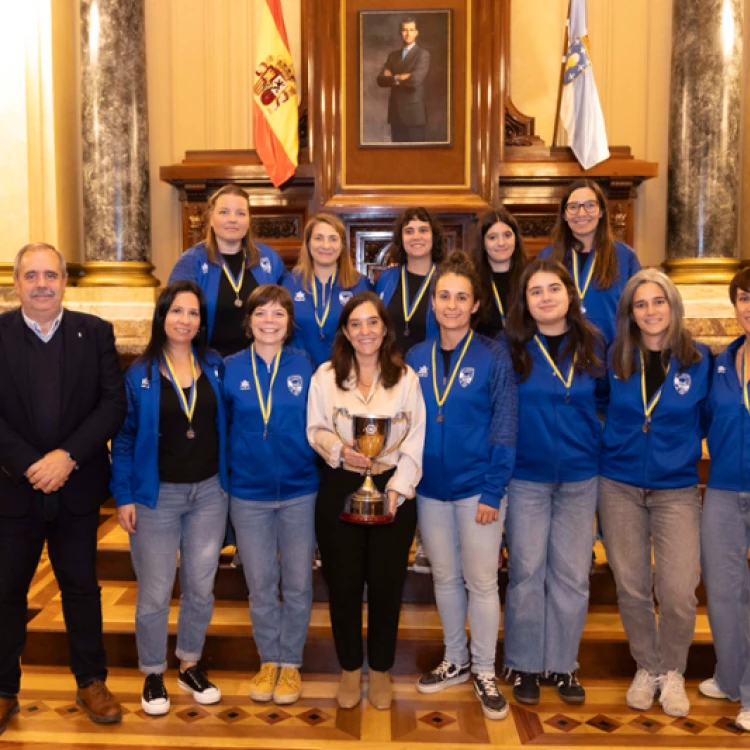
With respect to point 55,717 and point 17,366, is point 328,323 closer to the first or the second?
point 17,366

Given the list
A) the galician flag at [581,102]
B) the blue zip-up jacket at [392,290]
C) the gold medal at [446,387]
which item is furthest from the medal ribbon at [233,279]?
the galician flag at [581,102]

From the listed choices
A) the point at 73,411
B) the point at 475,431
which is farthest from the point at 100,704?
the point at 475,431

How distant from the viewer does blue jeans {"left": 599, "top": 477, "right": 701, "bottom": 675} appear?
133 inches

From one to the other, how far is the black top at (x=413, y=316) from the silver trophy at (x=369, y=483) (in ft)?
2.49

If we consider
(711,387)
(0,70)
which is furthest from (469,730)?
(0,70)

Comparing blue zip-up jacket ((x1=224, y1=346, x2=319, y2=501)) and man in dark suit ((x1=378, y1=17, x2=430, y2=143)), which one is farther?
man in dark suit ((x1=378, y1=17, x2=430, y2=143))

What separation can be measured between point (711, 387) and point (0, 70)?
593 cm

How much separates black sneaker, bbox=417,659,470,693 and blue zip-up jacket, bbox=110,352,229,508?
138 centimetres

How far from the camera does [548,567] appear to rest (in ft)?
11.6

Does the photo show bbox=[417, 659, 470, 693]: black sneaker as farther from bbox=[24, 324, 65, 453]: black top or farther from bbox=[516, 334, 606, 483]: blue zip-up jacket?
bbox=[24, 324, 65, 453]: black top

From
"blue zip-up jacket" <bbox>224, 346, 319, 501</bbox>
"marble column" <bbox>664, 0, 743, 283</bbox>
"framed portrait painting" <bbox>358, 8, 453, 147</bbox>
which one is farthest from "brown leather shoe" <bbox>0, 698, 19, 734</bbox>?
"marble column" <bbox>664, 0, 743, 283</bbox>

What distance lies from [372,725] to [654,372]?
1784 millimetres

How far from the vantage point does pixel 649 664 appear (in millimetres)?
3568

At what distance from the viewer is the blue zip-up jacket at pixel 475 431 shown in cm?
337
